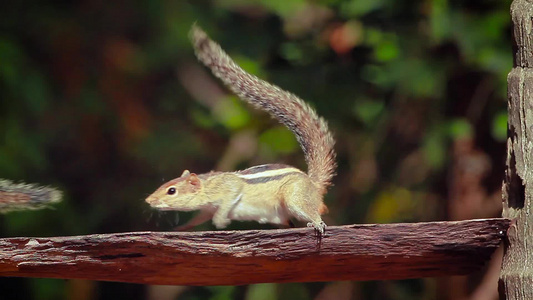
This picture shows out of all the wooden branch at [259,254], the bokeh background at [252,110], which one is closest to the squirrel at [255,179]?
the wooden branch at [259,254]

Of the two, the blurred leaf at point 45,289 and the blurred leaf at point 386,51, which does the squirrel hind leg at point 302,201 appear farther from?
the blurred leaf at point 45,289

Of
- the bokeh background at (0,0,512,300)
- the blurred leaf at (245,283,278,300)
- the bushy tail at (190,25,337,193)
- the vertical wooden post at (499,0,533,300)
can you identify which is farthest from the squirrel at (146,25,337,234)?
the blurred leaf at (245,283,278,300)

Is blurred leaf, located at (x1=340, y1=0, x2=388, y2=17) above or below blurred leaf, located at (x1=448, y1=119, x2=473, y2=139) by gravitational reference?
above

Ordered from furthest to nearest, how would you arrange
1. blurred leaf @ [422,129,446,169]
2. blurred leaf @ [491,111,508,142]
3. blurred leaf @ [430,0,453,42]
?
blurred leaf @ [422,129,446,169] → blurred leaf @ [430,0,453,42] → blurred leaf @ [491,111,508,142]

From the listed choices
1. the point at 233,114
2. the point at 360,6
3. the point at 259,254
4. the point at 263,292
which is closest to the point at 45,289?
the point at 263,292

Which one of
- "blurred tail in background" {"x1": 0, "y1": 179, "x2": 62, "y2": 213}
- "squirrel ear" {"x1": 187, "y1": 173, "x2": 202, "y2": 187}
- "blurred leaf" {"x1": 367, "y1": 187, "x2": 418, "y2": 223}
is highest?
"blurred leaf" {"x1": 367, "y1": 187, "x2": 418, "y2": 223}

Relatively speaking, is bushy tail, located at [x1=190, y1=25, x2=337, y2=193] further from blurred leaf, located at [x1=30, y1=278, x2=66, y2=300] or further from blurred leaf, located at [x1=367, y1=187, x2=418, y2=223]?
blurred leaf, located at [x1=30, y1=278, x2=66, y2=300]
